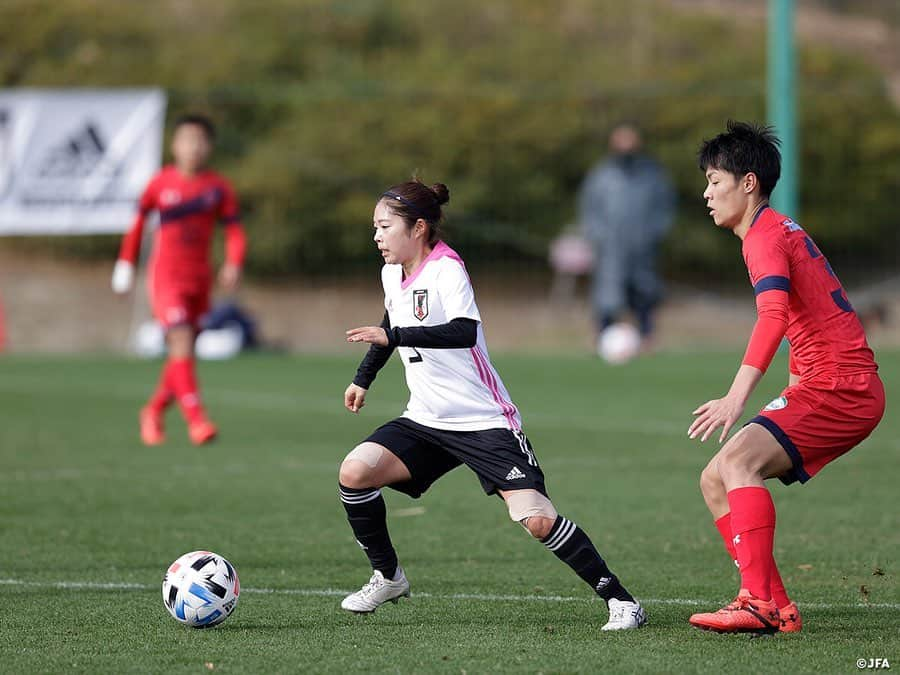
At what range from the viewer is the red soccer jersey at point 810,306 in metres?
4.98

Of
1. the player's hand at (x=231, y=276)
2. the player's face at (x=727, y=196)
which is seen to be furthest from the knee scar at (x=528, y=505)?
the player's hand at (x=231, y=276)

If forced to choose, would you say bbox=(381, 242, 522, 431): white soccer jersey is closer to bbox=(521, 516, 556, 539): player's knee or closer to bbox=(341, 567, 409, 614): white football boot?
bbox=(521, 516, 556, 539): player's knee

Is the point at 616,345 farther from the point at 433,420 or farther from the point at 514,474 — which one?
the point at 514,474

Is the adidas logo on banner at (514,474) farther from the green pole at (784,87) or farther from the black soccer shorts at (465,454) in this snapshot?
the green pole at (784,87)

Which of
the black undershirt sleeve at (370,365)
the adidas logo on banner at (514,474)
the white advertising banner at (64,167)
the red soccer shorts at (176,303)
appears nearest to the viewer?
the adidas logo on banner at (514,474)

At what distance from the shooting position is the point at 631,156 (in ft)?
54.4

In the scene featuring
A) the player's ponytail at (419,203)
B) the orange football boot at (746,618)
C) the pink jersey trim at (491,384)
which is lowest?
the orange football boot at (746,618)

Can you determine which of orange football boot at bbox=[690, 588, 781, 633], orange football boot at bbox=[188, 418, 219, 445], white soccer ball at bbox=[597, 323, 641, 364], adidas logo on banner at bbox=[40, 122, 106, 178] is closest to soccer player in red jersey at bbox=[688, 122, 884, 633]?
orange football boot at bbox=[690, 588, 781, 633]

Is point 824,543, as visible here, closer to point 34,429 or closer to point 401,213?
point 401,213

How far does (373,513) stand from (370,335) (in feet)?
2.46

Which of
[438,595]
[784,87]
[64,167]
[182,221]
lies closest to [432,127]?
[64,167]

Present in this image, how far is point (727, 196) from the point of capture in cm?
513

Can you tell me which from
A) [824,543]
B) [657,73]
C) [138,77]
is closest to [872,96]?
[657,73]

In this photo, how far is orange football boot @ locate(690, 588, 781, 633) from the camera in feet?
15.7
